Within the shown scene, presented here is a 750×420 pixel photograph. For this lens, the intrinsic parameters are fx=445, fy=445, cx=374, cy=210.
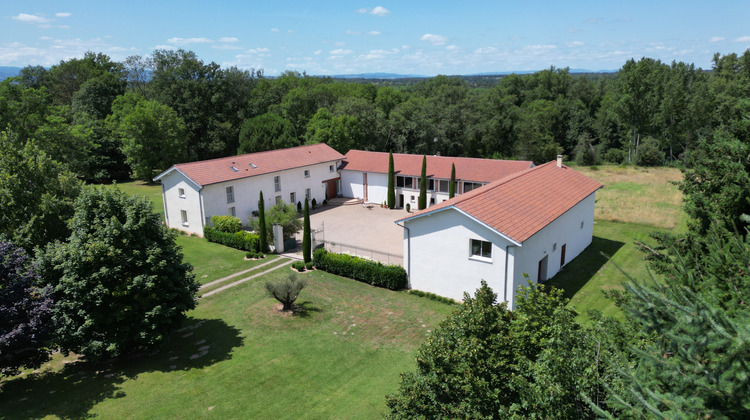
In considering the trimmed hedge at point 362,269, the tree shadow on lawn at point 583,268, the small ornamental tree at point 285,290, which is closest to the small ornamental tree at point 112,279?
the small ornamental tree at point 285,290

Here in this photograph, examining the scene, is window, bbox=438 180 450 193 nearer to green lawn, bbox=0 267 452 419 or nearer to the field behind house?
the field behind house

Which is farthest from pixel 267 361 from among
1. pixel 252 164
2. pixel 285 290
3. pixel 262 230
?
pixel 252 164

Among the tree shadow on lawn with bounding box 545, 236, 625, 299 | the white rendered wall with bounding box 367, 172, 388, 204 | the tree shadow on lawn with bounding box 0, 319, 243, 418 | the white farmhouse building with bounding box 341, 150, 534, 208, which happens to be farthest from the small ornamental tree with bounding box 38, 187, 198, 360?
the white rendered wall with bounding box 367, 172, 388, 204

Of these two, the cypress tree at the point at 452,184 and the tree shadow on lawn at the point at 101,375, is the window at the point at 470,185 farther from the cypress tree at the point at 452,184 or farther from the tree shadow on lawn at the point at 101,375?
the tree shadow on lawn at the point at 101,375

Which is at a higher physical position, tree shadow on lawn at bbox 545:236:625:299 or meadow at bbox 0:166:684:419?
meadow at bbox 0:166:684:419

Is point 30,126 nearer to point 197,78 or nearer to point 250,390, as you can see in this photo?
point 197,78
